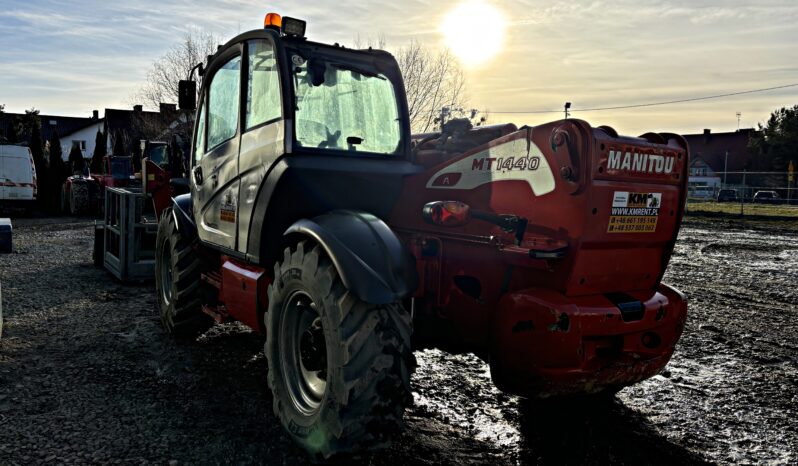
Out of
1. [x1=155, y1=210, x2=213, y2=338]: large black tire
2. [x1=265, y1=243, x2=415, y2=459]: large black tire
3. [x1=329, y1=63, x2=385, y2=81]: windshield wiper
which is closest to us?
[x1=265, y1=243, x2=415, y2=459]: large black tire

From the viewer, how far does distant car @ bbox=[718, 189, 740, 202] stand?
1711 inches

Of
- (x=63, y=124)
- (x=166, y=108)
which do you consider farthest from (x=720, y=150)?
(x=63, y=124)

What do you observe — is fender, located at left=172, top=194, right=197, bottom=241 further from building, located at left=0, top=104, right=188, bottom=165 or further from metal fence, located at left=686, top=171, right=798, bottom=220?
building, located at left=0, top=104, right=188, bottom=165

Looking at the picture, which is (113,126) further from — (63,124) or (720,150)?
(720,150)

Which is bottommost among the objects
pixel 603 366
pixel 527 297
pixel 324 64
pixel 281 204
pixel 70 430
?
pixel 70 430

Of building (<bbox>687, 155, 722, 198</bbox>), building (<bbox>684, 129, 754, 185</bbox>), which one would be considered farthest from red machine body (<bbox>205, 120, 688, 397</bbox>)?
building (<bbox>684, 129, 754, 185</bbox>)

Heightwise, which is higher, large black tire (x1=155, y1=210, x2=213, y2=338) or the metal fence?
the metal fence

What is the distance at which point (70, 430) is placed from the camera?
3822 mm

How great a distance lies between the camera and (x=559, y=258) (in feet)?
11.2

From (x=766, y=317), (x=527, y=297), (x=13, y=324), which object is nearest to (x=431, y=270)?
A: (x=527, y=297)

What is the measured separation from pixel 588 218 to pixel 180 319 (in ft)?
12.5

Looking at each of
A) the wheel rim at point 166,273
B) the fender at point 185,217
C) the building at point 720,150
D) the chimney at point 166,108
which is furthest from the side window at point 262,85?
the building at point 720,150

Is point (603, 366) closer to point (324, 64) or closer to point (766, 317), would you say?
point (324, 64)

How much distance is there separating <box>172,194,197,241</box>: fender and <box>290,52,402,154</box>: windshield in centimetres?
195
